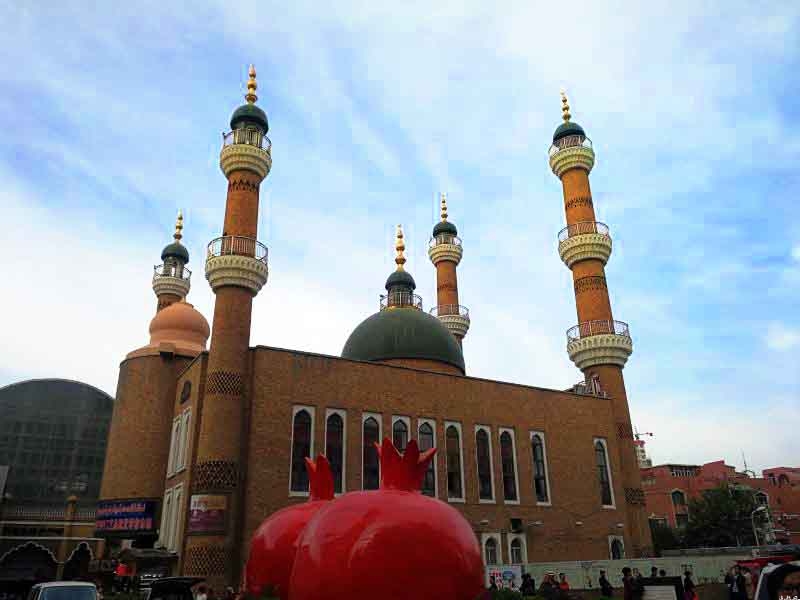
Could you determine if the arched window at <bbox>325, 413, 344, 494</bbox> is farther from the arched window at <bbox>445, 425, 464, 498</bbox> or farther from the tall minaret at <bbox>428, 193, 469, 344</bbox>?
the tall minaret at <bbox>428, 193, 469, 344</bbox>

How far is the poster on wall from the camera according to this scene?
17562mm

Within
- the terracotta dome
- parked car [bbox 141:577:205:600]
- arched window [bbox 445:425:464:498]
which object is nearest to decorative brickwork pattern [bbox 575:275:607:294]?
arched window [bbox 445:425:464:498]

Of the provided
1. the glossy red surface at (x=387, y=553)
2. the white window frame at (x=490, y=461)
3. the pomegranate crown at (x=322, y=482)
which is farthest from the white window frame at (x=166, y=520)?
the glossy red surface at (x=387, y=553)

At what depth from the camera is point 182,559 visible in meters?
18.3

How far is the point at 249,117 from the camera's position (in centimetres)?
2320

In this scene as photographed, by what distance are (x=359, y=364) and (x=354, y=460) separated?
309 cm

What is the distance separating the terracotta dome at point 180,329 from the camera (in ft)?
82.3

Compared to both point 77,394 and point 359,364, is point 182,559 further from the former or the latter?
point 77,394

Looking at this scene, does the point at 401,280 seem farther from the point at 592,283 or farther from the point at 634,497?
the point at 634,497

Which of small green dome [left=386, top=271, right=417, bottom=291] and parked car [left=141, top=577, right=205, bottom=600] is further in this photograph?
small green dome [left=386, top=271, right=417, bottom=291]

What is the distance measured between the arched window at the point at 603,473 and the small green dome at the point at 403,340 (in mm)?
6251

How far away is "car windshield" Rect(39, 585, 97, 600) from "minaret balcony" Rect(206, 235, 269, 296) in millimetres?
11651

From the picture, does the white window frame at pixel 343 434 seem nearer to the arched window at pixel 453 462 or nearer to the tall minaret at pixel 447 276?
the arched window at pixel 453 462

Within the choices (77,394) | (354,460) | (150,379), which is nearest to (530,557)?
(354,460)
